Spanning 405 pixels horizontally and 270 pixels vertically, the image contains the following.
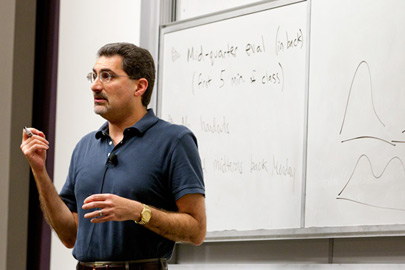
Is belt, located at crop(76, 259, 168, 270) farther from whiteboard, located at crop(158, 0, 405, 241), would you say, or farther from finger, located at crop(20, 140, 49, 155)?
whiteboard, located at crop(158, 0, 405, 241)

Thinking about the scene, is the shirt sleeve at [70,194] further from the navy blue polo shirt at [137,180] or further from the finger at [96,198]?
the finger at [96,198]

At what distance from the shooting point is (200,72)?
2.65m

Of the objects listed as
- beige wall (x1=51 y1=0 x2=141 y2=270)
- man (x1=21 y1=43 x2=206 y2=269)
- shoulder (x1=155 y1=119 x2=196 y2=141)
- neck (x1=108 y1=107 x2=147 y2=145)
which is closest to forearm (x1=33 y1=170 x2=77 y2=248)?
man (x1=21 y1=43 x2=206 y2=269)

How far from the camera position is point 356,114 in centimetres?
206

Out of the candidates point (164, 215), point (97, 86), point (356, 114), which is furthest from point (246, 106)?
point (164, 215)

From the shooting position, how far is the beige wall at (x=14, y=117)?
0.45 m

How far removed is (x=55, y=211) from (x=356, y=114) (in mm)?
985

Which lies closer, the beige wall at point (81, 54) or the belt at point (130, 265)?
the belt at point (130, 265)

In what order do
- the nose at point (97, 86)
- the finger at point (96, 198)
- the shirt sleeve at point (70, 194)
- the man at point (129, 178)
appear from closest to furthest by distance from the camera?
1. the finger at point (96, 198)
2. the man at point (129, 178)
3. the nose at point (97, 86)
4. the shirt sleeve at point (70, 194)

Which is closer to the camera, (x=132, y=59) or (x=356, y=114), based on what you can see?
(x=132, y=59)

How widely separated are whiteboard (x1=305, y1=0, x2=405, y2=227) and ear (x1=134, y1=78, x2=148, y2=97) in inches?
25.9

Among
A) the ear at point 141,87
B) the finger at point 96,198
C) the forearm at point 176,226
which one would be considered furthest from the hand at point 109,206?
the ear at point 141,87

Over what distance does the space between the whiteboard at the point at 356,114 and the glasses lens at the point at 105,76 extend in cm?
77

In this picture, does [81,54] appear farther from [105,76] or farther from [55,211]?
[55,211]
